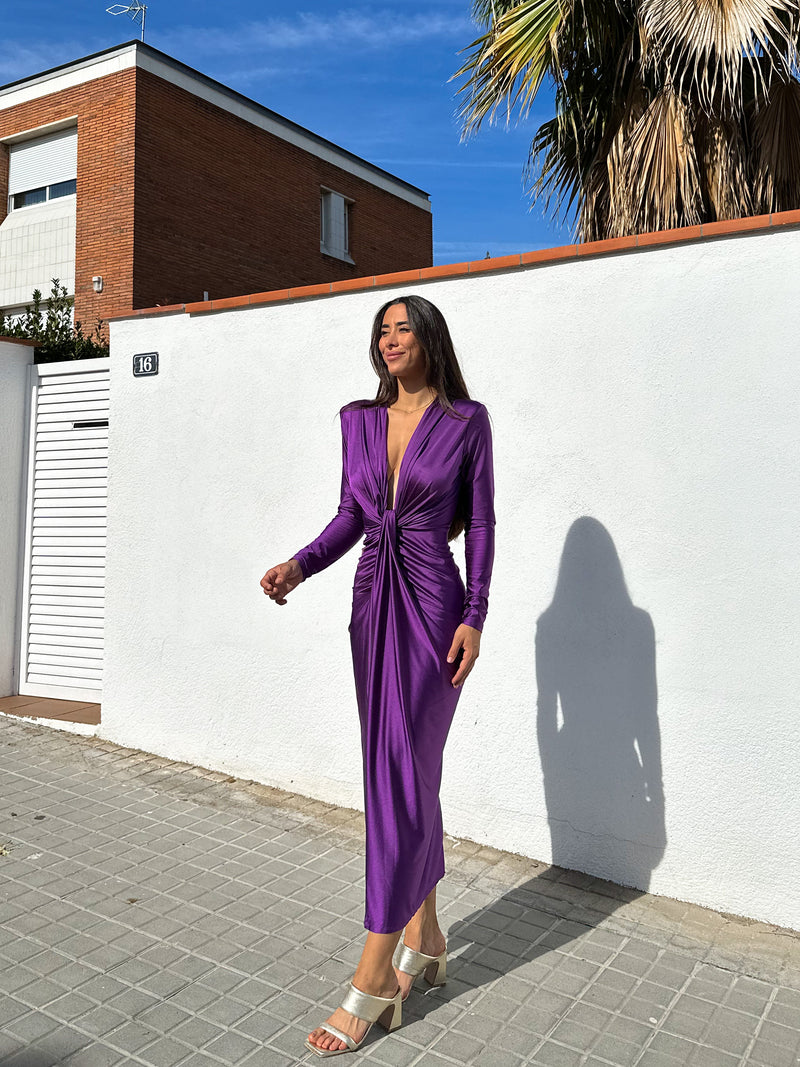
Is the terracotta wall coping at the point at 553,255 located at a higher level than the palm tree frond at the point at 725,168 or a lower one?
lower

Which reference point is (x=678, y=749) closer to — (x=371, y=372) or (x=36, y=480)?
(x=371, y=372)

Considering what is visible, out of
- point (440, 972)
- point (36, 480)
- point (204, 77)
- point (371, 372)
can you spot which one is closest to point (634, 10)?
point (371, 372)

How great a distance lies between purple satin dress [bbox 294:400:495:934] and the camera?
9.25 feet

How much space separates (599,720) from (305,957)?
4.92ft

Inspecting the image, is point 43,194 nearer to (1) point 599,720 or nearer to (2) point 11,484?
(2) point 11,484

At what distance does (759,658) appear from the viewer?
11.6 ft

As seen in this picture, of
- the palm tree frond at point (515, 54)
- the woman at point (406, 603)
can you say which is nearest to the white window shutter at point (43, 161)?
the palm tree frond at point (515, 54)

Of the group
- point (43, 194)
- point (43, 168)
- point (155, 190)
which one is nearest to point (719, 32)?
point (155, 190)

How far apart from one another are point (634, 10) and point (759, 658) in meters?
5.88

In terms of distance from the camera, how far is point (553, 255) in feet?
13.0

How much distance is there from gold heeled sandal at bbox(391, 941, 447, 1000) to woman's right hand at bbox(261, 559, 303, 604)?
3.95 ft

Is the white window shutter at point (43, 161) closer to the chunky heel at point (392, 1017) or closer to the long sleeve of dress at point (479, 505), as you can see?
the long sleeve of dress at point (479, 505)

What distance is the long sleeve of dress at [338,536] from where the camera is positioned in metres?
3.06

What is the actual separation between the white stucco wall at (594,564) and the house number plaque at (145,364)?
0.53m
